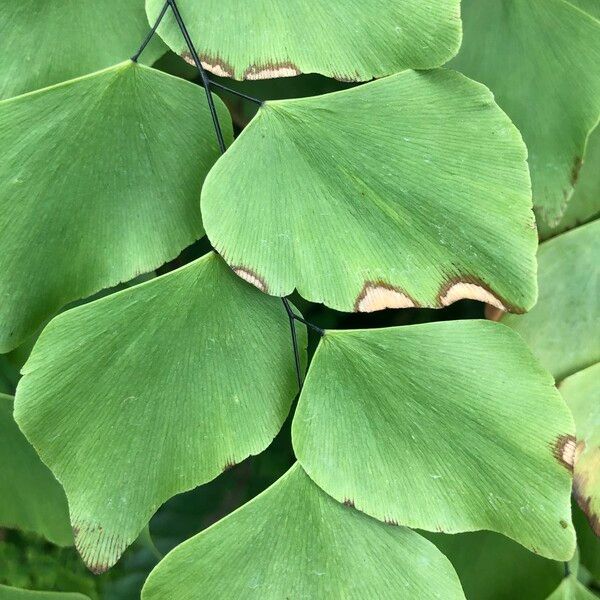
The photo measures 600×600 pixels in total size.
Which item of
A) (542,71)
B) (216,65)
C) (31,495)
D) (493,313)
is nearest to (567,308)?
(493,313)

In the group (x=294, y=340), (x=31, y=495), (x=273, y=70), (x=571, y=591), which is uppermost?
(x=273, y=70)

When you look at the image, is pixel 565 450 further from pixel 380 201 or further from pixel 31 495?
pixel 31 495

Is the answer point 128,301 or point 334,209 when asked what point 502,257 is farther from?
point 128,301

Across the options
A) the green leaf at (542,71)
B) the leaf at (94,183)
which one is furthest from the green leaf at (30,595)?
the green leaf at (542,71)

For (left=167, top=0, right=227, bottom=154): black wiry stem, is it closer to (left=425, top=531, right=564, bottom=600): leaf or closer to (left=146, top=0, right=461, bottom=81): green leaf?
(left=146, top=0, right=461, bottom=81): green leaf

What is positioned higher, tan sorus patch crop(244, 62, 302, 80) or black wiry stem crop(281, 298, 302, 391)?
tan sorus patch crop(244, 62, 302, 80)

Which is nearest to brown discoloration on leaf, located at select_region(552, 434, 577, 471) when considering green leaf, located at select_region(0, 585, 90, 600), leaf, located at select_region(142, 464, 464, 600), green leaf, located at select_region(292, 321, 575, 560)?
green leaf, located at select_region(292, 321, 575, 560)

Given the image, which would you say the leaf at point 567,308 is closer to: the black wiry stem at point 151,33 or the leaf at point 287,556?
the leaf at point 287,556
